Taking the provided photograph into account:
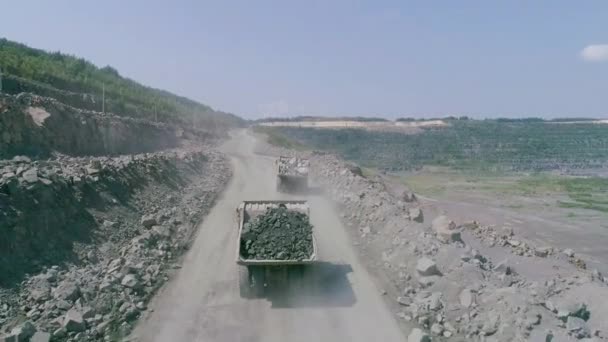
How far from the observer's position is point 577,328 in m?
9.62

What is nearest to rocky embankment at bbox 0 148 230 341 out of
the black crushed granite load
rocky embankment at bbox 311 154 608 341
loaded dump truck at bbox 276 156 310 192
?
the black crushed granite load

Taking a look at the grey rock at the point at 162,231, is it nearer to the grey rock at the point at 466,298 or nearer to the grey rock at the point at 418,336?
the grey rock at the point at 418,336

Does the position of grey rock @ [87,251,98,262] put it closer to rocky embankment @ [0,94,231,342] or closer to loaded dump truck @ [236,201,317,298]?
rocky embankment @ [0,94,231,342]

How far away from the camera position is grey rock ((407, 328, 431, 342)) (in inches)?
385

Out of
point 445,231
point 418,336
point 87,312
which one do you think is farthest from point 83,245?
point 445,231

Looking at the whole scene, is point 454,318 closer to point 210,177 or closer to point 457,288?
point 457,288

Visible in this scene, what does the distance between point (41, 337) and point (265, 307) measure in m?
4.72

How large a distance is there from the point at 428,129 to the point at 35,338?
131509 mm

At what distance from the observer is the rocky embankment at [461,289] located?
10.0 m

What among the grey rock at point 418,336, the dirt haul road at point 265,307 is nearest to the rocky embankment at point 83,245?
the dirt haul road at point 265,307

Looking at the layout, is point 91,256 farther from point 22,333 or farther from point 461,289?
point 461,289

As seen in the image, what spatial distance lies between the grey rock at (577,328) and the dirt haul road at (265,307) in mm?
3384

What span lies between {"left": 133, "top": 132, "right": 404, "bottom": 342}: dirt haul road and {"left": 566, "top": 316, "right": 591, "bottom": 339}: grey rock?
3.38 meters

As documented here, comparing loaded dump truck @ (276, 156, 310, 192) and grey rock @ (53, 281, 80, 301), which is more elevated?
loaded dump truck @ (276, 156, 310, 192)
